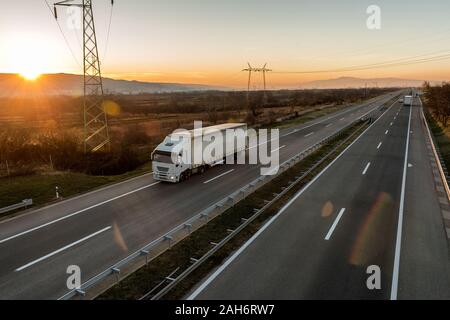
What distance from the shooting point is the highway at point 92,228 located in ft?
35.7


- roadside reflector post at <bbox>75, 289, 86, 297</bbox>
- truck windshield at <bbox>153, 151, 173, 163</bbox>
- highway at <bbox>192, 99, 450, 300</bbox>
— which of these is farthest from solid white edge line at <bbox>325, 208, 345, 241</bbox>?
truck windshield at <bbox>153, 151, 173, 163</bbox>

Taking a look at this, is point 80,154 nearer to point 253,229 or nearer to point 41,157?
point 41,157

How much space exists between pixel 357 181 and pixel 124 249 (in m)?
16.3

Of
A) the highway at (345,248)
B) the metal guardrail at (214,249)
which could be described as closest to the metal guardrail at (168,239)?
the metal guardrail at (214,249)

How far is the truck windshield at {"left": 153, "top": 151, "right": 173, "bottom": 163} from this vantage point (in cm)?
2144

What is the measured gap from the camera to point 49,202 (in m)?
18.1

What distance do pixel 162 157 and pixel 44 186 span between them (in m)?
7.75

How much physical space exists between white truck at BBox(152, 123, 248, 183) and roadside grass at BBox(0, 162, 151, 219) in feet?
12.2

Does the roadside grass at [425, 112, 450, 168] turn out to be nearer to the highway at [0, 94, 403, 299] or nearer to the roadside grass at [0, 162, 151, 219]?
the highway at [0, 94, 403, 299]

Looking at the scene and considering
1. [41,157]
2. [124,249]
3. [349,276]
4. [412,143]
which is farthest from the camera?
[412,143]

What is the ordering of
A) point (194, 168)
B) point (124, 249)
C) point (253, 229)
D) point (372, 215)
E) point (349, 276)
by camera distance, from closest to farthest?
point (349, 276)
point (124, 249)
point (253, 229)
point (372, 215)
point (194, 168)

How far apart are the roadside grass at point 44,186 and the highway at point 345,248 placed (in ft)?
41.8

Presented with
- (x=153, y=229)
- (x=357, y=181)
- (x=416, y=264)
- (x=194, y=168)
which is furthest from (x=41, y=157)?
(x=416, y=264)

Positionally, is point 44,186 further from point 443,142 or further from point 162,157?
point 443,142
